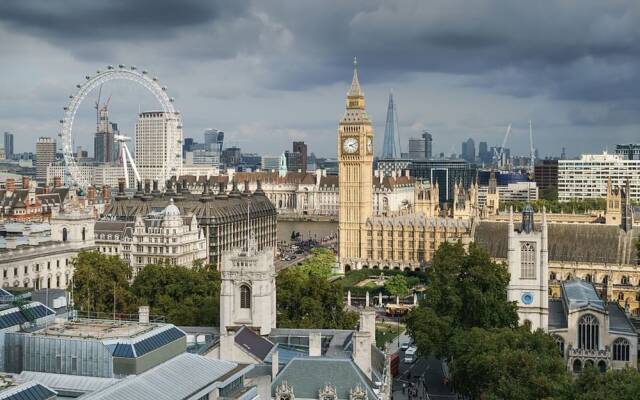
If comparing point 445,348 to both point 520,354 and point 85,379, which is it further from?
point 85,379

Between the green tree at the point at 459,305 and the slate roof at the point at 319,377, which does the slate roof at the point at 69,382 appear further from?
the green tree at the point at 459,305

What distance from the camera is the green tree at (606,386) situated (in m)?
40.0

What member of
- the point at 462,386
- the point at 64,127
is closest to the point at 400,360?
the point at 462,386

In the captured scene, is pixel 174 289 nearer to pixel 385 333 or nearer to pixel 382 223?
pixel 385 333

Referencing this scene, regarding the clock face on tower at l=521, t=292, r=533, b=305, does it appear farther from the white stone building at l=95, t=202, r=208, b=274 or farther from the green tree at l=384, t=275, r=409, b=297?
the white stone building at l=95, t=202, r=208, b=274

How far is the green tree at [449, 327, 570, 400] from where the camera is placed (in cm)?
4453

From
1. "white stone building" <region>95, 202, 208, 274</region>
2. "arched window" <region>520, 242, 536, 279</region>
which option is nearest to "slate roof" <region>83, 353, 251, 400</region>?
"arched window" <region>520, 242, 536, 279</region>

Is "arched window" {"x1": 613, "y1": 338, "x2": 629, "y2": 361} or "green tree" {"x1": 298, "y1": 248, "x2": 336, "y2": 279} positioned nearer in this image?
"arched window" {"x1": 613, "y1": 338, "x2": 629, "y2": 361}

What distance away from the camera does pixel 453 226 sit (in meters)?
123

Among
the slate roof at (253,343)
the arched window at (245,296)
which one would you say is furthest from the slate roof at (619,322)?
the slate roof at (253,343)

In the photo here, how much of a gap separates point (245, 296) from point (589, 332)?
26.9 meters

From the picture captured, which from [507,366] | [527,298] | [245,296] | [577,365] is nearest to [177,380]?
[245,296]

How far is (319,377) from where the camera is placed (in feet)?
134

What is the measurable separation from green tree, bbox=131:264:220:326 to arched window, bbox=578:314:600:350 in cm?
2625
